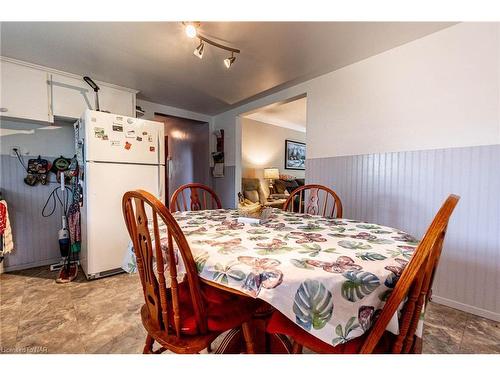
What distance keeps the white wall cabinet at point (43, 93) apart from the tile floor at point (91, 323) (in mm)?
1663

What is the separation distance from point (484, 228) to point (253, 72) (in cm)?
235

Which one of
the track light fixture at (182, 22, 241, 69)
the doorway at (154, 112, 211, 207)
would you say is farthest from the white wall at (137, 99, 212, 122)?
the track light fixture at (182, 22, 241, 69)

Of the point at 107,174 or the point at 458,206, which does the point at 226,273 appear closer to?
the point at 458,206

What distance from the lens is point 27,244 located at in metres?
2.40

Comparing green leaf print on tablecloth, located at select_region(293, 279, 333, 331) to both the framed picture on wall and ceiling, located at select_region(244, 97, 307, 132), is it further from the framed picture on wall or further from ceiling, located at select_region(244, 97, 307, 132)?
the framed picture on wall

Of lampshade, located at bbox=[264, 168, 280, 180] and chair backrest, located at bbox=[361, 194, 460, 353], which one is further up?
lampshade, located at bbox=[264, 168, 280, 180]

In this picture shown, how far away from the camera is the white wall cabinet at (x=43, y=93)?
6.81ft

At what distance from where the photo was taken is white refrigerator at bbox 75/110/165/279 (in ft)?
6.81

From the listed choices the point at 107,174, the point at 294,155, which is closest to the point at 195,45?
the point at 107,174

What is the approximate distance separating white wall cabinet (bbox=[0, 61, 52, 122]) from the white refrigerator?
1.12 ft

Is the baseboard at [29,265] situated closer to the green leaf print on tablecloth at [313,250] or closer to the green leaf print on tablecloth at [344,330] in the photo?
the green leaf print on tablecloth at [313,250]

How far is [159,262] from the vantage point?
2.44ft

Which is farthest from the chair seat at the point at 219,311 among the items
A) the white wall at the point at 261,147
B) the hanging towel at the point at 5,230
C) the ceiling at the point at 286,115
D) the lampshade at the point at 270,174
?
the lampshade at the point at 270,174

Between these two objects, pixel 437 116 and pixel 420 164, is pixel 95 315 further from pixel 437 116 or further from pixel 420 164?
pixel 437 116
